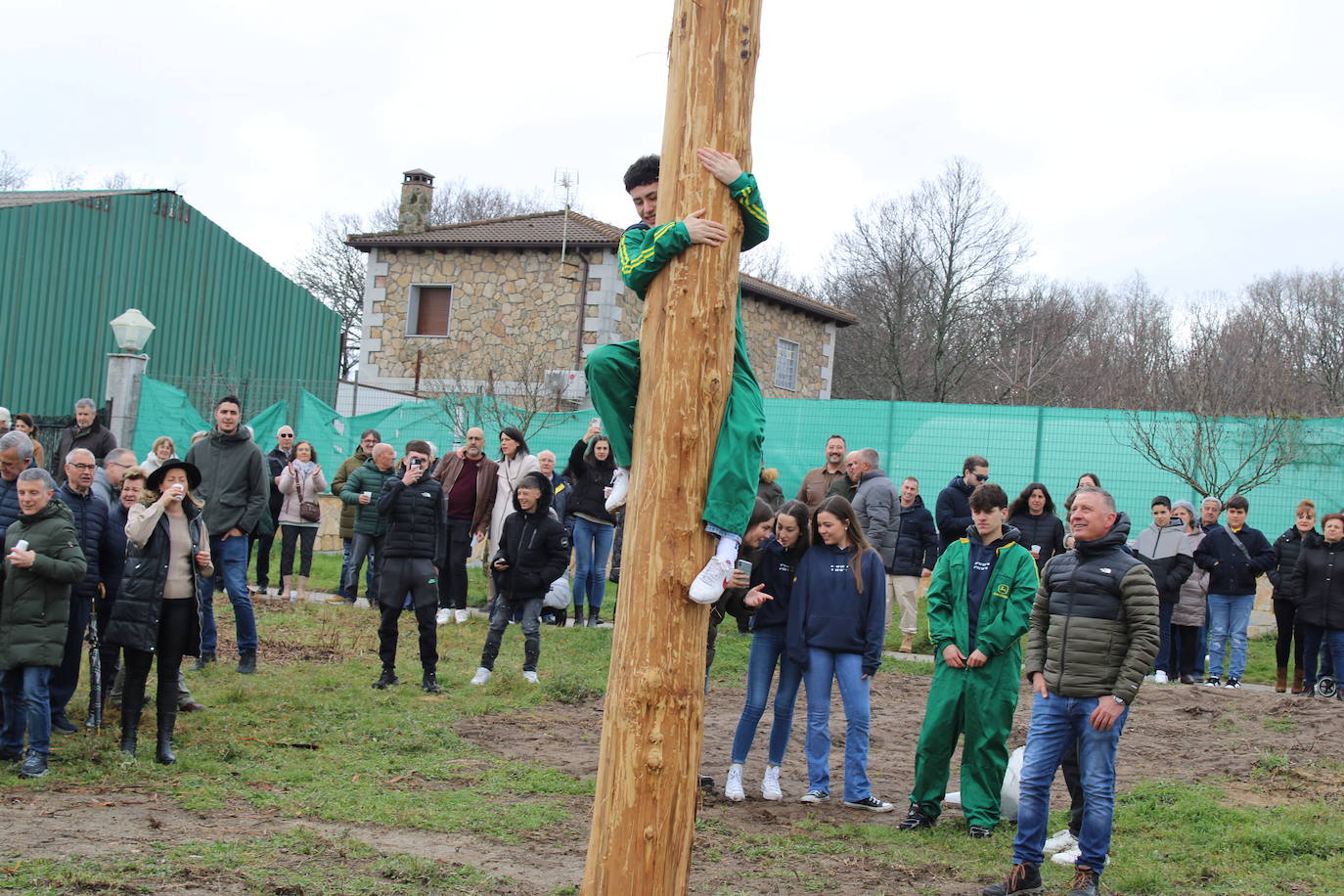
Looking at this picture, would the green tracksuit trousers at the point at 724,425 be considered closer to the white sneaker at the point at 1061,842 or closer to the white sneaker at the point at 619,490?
the white sneaker at the point at 619,490

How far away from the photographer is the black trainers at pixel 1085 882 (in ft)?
20.5

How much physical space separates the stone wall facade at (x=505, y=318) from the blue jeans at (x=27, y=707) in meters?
18.5

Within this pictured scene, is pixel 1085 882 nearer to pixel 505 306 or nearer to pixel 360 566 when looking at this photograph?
pixel 360 566

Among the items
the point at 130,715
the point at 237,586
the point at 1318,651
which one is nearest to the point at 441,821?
the point at 130,715

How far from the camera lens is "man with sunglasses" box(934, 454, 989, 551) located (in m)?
12.9

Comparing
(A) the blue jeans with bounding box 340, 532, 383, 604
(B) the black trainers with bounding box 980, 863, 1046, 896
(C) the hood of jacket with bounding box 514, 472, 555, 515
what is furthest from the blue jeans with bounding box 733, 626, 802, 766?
(A) the blue jeans with bounding box 340, 532, 383, 604

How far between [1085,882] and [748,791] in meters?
2.61

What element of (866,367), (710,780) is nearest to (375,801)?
(710,780)

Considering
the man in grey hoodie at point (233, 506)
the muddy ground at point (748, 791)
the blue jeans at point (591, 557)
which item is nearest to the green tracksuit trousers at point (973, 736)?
the muddy ground at point (748, 791)

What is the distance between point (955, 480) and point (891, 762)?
446 centimetres

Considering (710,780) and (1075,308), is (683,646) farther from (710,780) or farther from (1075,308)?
(1075,308)

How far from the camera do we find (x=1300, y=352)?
4328cm

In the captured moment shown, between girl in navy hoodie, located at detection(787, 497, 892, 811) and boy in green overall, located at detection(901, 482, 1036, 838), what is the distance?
0.44m

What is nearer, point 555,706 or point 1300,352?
point 555,706
